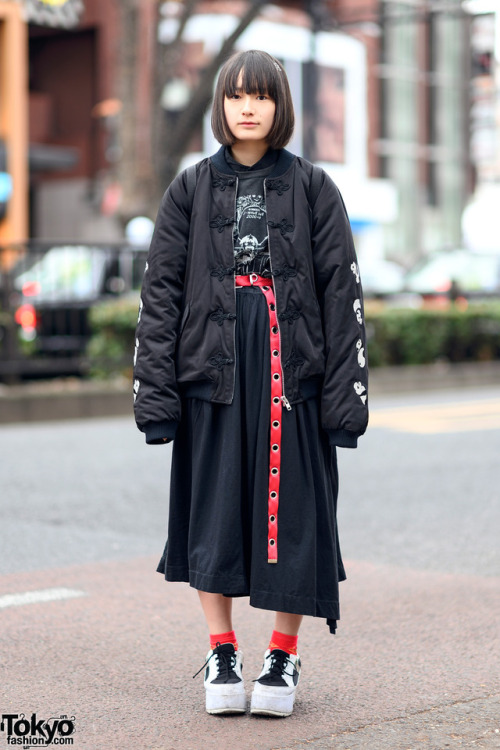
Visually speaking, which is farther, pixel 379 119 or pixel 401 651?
pixel 379 119

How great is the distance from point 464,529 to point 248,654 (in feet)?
9.19

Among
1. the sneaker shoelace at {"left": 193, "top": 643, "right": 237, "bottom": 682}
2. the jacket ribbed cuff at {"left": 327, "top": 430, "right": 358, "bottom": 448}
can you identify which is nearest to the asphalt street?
the sneaker shoelace at {"left": 193, "top": 643, "right": 237, "bottom": 682}

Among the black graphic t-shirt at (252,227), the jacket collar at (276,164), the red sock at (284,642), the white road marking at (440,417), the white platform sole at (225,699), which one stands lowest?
the white road marking at (440,417)

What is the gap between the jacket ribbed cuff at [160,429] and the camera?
3736 millimetres

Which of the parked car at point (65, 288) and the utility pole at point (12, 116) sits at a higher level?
Answer: the utility pole at point (12, 116)

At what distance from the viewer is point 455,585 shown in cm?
574

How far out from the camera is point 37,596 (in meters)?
5.39

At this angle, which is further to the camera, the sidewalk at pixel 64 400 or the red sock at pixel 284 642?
the sidewalk at pixel 64 400

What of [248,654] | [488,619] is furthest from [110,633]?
[488,619]

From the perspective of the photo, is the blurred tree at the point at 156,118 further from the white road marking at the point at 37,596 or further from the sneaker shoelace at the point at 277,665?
the sneaker shoelace at the point at 277,665

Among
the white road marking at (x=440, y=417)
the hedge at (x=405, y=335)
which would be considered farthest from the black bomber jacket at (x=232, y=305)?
the hedge at (x=405, y=335)

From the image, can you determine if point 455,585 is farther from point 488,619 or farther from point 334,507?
point 334,507

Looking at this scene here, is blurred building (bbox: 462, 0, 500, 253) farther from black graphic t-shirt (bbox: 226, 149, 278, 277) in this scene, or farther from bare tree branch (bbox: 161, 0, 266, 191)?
black graphic t-shirt (bbox: 226, 149, 278, 277)

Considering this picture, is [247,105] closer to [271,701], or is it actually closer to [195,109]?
[271,701]
